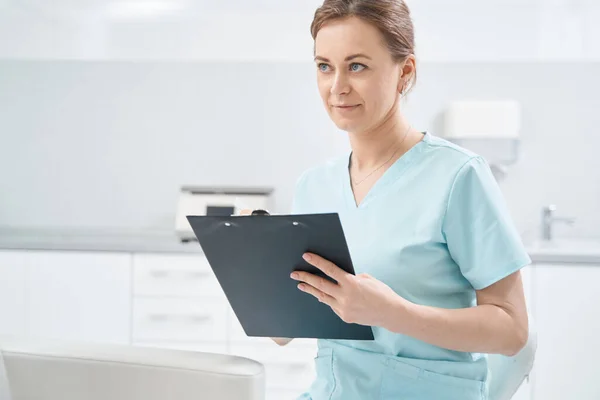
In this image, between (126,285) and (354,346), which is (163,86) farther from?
(354,346)

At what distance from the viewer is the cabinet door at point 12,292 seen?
3.24 meters

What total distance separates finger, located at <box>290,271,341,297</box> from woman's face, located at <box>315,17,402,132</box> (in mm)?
309

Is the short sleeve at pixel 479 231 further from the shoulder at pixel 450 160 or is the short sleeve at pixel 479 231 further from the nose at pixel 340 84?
the nose at pixel 340 84

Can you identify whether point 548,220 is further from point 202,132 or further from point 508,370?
point 508,370

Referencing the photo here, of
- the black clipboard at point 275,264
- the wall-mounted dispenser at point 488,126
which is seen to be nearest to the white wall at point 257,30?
the wall-mounted dispenser at point 488,126

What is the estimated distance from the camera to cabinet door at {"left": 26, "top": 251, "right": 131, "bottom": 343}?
3176 millimetres

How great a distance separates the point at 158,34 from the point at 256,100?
0.63 meters

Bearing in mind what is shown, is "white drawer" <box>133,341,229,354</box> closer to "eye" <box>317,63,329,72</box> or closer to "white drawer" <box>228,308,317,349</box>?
"white drawer" <box>228,308,317,349</box>

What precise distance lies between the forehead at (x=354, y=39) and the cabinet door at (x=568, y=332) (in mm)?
1999

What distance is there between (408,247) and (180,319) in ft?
6.86

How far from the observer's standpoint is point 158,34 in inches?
147

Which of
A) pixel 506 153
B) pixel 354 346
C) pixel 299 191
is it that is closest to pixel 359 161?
pixel 299 191

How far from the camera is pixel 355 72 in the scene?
4.05ft

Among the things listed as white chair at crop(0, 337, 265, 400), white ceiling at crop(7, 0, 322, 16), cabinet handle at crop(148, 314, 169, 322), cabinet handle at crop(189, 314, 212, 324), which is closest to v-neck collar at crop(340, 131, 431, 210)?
white chair at crop(0, 337, 265, 400)
